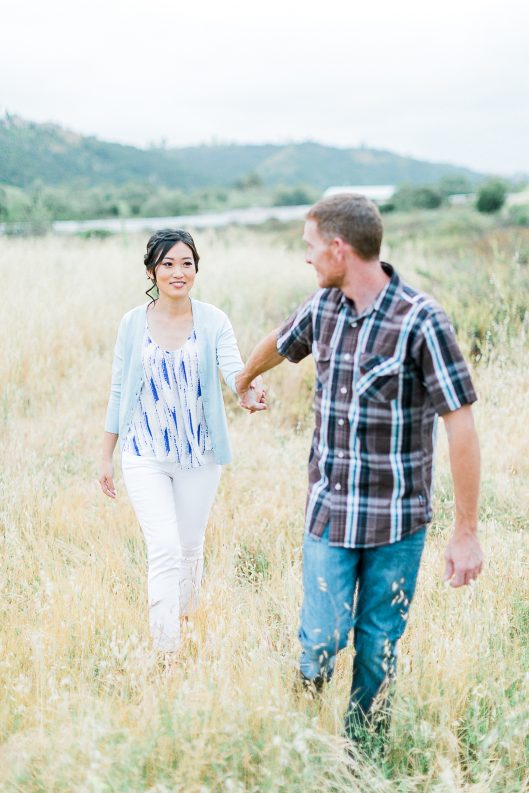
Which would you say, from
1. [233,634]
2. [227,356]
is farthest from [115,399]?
[233,634]

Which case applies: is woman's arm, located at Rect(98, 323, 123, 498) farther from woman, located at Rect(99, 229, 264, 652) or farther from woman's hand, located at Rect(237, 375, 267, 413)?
woman's hand, located at Rect(237, 375, 267, 413)

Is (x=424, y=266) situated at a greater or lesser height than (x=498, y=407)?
greater

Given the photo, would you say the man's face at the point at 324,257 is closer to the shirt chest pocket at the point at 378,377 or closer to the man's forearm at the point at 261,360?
the shirt chest pocket at the point at 378,377

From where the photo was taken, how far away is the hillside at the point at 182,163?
23438 mm

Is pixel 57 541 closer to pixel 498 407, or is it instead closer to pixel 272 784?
pixel 272 784

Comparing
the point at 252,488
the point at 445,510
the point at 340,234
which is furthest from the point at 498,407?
the point at 340,234

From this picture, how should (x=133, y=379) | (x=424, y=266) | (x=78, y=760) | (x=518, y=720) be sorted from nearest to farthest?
1. (x=78, y=760)
2. (x=518, y=720)
3. (x=133, y=379)
4. (x=424, y=266)

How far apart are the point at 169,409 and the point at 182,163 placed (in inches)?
3456

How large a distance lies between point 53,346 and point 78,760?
18.9 ft

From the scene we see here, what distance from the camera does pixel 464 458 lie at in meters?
2.30

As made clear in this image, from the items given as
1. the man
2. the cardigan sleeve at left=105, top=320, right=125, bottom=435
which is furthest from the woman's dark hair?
the man

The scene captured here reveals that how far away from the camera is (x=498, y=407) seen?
615 centimetres

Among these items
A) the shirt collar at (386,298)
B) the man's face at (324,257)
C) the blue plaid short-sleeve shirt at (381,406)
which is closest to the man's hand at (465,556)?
the blue plaid short-sleeve shirt at (381,406)

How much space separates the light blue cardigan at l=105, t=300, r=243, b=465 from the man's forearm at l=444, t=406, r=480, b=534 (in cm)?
130
